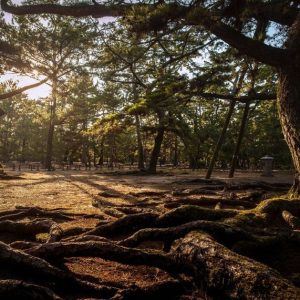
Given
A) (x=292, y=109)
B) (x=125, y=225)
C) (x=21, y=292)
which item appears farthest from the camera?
(x=292, y=109)

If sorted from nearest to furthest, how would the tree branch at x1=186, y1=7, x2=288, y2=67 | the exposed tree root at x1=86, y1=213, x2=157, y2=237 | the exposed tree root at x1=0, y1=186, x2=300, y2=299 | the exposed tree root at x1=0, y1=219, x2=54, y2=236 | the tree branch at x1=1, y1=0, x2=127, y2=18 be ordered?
the exposed tree root at x1=0, y1=186, x2=300, y2=299
the exposed tree root at x1=86, y1=213, x2=157, y2=237
the exposed tree root at x1=0, y1=219, x2=54, y2=236
the tree branch at x1=186, y1=7, x2=288, y2=67
the tree branch at x1=1, y1=0, x2=127, y2=18

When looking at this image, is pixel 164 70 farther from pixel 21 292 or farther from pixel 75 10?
pixel 21 292

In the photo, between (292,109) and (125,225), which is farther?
(292,109)

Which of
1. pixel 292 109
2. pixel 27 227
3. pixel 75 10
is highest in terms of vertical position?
pixel 75 10

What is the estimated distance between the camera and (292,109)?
23.2 feet

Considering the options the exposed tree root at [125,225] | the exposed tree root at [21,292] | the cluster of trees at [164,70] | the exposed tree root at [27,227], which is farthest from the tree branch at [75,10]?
the exposed tree root at [21,292]

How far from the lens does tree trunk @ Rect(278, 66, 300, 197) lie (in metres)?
6.99

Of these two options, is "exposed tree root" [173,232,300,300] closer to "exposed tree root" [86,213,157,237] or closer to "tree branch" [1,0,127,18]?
"exposed tree root" [86,213,157,237]

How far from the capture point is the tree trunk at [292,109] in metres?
6.99

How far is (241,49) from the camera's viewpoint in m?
7.19

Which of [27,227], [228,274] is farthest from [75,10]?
[228,274]

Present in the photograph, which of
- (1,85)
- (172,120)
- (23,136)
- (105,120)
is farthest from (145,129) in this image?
(23,136)

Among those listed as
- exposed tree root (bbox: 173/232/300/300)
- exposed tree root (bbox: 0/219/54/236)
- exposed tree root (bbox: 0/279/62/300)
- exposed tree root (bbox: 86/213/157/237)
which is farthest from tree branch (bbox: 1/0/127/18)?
exposed tree root (bbox: 0/279/62/300)

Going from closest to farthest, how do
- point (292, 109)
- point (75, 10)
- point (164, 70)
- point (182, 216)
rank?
point (182, 216) → point (292, 109) → point (75, 10) → point (164, 70)
